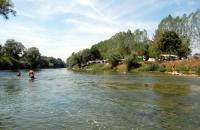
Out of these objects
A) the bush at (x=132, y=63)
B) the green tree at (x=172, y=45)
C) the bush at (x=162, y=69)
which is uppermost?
the green tree at (x=172, y=45)

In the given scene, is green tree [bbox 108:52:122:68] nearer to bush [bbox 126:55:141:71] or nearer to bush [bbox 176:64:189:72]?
bush [bbox 126:55:141:71]

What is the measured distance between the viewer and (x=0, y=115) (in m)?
21.2

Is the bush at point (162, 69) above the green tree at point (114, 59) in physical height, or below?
below

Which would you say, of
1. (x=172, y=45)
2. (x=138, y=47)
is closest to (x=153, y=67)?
(x=172, y=45)

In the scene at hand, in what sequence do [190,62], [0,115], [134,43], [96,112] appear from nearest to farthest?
[0,115], [96,112], [190,62], [134,43]

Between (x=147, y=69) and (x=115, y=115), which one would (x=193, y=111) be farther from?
(x=147, y=69)

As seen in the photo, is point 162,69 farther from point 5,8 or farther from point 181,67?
point 5,8

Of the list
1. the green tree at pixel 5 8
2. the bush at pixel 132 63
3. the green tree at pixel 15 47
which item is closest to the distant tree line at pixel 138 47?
the bush at pixel 132 63

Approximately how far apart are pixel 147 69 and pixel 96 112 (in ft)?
302

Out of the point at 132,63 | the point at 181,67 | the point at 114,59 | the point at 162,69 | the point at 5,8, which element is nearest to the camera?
Answer: the point at 5,8

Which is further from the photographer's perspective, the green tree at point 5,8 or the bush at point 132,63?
the bush at point 132,63

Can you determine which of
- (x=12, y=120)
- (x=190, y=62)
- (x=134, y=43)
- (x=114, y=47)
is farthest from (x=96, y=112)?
(x=114, y=47)

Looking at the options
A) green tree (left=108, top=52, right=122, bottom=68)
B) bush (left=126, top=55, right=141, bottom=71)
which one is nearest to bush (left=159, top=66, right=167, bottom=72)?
bush (left=126, top=55, right=141, bottom=71)

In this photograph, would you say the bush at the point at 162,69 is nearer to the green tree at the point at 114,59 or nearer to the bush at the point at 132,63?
the bush at the point at 132,63
